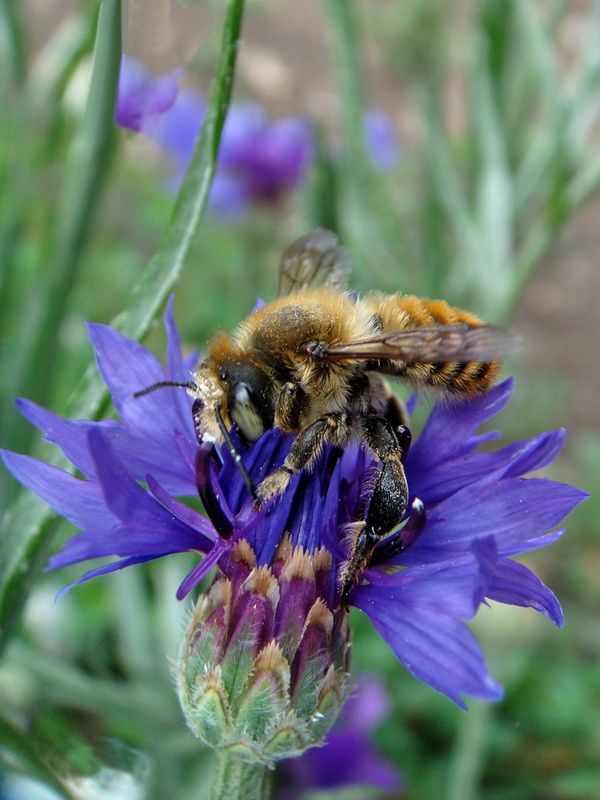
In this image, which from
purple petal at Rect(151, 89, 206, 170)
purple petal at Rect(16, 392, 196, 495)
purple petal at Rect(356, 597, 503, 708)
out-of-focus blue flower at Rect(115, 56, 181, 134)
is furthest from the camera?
purple petal at Rect(151, 89, 206, 170)

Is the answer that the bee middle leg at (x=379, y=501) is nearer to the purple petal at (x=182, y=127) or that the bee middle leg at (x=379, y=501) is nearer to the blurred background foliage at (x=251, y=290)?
the blurred background foliage at (x=251, y=290)

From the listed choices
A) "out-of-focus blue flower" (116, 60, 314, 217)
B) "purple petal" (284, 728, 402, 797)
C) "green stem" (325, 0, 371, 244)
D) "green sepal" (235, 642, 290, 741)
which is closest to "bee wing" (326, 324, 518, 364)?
"green sepal" (235, 642, 290, 741)

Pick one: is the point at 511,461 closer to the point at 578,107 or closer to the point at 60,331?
the point at 60,331

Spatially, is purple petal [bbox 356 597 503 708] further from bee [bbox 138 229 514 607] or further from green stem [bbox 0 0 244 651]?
green stem [bbox 0 0 244 651]

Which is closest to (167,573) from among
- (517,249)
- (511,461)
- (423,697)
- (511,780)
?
(423,697)

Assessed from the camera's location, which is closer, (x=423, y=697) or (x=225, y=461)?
(x=225, y=461)

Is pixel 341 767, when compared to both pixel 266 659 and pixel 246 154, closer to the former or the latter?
pixel 266 659
